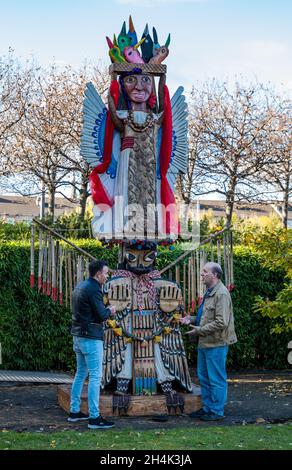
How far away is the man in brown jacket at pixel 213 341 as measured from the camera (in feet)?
24.8

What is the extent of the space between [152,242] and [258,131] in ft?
42.0

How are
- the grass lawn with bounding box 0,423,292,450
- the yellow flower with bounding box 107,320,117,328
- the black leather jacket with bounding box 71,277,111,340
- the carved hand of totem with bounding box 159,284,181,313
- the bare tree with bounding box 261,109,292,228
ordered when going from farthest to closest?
1. the bare tree with bounding box 261,109,292,228
2. the carved hand of totem with bounding box 159,284,181,313
3. the yellow flower with bounding box 107,320,117,328
4. the black leather jacket with bounding box 71,277,111,340
5. the grass lawn with bounding box 0,423,292,450

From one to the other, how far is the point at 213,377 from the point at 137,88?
366 cm

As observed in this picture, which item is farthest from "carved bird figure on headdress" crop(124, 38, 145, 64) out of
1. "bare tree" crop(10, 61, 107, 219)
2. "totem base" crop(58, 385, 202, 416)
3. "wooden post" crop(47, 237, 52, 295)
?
"bare tree" crop(10, 61, 107, 219)

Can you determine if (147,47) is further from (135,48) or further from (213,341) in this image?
(213,341)

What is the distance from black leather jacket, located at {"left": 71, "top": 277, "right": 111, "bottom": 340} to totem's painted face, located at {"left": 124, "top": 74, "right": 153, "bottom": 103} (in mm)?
2607

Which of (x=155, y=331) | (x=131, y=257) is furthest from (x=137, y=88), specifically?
(x=155, y=331)

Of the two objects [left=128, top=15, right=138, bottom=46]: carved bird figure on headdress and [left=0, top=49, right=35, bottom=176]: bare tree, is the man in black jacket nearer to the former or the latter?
[left=128, top=15, right=138, bottom=46]: carved bird figure on headdress

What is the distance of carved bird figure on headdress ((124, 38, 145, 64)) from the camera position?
846 cm

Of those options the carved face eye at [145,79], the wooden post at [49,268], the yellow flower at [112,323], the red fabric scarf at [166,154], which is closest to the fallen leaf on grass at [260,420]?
the yellow flower at [112,323]

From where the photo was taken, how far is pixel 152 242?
830cm

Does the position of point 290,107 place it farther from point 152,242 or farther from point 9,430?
point 9,430

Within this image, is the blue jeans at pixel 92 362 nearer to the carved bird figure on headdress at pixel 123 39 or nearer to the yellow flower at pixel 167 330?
the yellow flower at pixel 167 330
